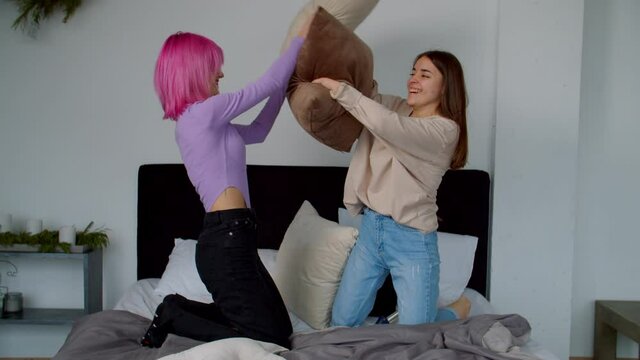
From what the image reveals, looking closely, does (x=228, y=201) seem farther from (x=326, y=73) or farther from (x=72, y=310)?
(x=72, y=310)

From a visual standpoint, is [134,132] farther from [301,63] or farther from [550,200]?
[550,200]

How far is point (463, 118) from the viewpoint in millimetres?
2410

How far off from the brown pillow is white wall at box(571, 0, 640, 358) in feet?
5.50

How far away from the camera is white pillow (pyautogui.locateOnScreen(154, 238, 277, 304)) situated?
9.64ft

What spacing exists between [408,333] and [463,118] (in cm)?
78

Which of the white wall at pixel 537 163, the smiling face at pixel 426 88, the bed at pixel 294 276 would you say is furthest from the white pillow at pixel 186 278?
the white wall at pixel 537 163

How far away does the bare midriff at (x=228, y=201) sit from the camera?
6.99 ft

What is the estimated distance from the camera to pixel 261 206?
3.36 m

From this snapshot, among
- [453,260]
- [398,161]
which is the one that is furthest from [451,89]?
[453,260]

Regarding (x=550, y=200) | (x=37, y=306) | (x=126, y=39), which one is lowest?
(x=37, y=306)

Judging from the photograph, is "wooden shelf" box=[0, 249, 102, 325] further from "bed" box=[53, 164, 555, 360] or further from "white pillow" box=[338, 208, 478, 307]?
"white pillow" box=[338, 208, 478, 307]

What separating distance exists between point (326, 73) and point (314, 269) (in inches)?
32.5

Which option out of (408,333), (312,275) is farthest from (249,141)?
(408,333)

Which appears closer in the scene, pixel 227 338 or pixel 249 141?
pixel 227 338
